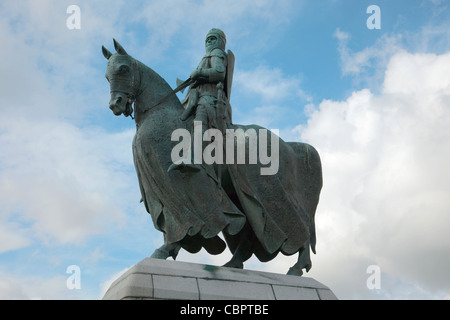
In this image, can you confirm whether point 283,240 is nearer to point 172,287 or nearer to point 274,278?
point 274,278

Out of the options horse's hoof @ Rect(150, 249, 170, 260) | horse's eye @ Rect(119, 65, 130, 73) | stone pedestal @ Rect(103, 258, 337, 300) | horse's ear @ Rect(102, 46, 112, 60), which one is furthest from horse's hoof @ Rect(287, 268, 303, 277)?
horse's ear @ Rect(102, 46, 112, 60)

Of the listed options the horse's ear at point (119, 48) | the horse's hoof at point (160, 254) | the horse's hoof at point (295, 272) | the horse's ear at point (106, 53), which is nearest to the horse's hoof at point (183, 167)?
the horse's hoof at point (160, 254)

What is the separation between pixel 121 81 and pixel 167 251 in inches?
104

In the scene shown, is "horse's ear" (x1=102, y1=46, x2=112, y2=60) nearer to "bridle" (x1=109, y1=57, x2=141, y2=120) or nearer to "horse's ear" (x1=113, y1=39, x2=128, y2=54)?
"horse's ear" (x1=113, y1=39, x2=128, y2=54)

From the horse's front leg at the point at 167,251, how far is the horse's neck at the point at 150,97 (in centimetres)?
198

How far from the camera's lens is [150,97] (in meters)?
8.77

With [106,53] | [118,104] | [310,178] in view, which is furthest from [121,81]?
[310,178]

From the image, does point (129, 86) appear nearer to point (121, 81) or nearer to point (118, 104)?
point (121, 81)

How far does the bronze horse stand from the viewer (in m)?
8.20

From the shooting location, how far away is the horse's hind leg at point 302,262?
29.6 ft

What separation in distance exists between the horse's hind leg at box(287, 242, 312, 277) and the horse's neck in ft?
9.94

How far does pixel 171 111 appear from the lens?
343 inches
